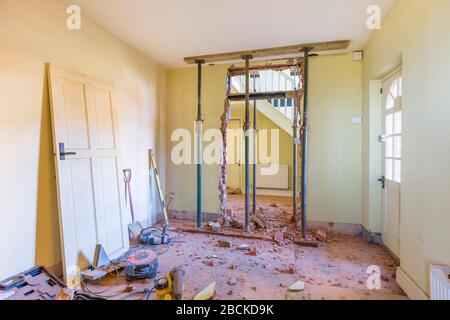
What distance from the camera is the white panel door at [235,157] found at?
654 centimetres

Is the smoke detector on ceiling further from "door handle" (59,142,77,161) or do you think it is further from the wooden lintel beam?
"door handle" (59,142,77,161)

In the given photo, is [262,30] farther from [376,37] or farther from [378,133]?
[378,133]

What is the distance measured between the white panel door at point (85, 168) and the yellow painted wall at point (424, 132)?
3.07 m

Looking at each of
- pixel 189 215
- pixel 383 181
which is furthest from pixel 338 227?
pixel 189 215

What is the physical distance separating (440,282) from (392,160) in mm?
1619

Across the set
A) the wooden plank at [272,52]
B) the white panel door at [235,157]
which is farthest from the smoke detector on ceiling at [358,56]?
the white panel door at [235,157]

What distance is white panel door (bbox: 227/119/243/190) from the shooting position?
6543 mm

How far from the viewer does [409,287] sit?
2.11m

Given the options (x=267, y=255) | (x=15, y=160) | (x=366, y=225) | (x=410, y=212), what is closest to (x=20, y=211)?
(x=15, y=160)

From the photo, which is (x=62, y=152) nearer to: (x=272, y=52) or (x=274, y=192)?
(x=272, y=52)

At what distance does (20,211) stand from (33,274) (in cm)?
56

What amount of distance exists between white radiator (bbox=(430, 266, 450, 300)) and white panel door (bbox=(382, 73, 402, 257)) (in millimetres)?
1141

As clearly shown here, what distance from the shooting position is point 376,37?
298cm

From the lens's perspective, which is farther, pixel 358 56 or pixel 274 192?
pixel 274 192
